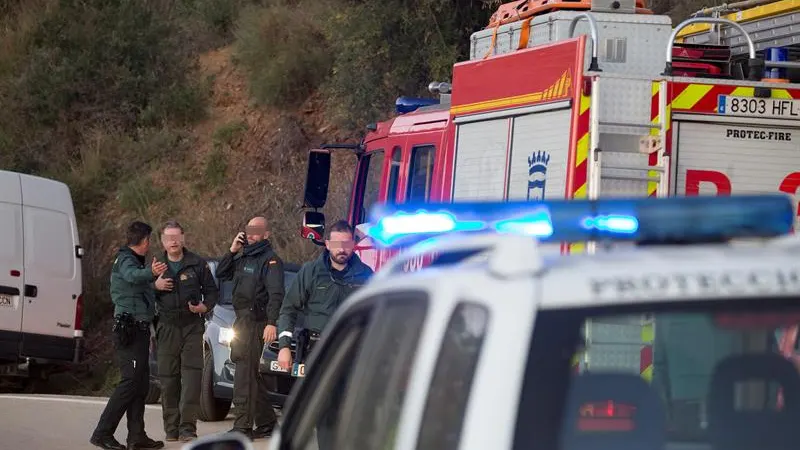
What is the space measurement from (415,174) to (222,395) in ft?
11.5

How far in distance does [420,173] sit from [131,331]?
8.13 feet

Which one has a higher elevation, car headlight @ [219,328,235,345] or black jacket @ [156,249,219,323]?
black jacket @ [156,249,219,323]

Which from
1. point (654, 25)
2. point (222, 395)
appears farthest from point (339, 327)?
point (222, 395)

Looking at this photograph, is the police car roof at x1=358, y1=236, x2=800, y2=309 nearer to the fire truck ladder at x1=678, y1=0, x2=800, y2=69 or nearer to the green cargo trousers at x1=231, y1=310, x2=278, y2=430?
the fire truck ladder at x1=678, y1=0, x2=800, y2=69

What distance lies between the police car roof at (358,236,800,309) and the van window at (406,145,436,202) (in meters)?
8.64

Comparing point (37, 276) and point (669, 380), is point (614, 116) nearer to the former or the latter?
point (669, 380)

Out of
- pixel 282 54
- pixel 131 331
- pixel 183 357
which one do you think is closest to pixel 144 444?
pixel 183 357

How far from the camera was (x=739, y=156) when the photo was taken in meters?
9.26

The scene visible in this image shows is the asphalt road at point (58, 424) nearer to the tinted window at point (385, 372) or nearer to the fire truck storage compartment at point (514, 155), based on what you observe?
the fire truck storage compartment at point (514, 155)

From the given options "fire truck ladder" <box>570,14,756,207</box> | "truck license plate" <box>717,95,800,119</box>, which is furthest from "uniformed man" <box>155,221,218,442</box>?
"truck license plate" <box>717,95,800,119</box>

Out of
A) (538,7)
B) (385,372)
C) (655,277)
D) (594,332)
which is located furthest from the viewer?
(538,7)

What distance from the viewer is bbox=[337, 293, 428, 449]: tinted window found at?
3.28m

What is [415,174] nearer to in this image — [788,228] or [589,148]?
[589,148]

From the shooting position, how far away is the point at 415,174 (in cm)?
1199
